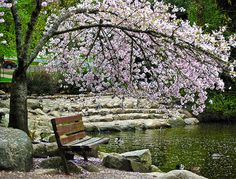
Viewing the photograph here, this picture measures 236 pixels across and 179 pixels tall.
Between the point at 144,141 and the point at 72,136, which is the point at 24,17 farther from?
the point at 72,136

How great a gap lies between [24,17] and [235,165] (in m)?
16.7

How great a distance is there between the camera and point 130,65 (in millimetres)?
11969

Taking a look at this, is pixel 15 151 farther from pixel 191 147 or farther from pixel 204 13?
pixel 204 13

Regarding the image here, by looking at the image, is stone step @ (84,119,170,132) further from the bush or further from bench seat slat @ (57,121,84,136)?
bench seat slat @ (57,121,84,136)

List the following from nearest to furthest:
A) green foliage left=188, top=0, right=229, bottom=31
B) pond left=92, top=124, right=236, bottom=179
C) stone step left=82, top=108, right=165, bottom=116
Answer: pond left=92, top=124, right=236, bottom=179 < stone step left=82, top=108, right=165, bottom=116 < green foliage left=188, top=0, right=229, bottom=31

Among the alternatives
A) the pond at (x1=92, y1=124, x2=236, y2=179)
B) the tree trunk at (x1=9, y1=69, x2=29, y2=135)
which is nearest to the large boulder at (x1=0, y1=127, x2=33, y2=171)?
the tree trunk at (x1=9, y1=69, x2=29, y2=135)

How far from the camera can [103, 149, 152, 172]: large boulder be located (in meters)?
11.5

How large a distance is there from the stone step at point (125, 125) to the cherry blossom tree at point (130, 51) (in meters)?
9.74

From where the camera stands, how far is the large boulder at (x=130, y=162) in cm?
1148

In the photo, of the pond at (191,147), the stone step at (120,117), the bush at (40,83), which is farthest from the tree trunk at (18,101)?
the bush at (40,83)

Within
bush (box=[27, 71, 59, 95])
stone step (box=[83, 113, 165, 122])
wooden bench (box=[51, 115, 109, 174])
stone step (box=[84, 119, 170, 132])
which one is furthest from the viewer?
bush (box=[27, 71, 59, 95])

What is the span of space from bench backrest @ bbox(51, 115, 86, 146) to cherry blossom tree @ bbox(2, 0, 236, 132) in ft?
3.64

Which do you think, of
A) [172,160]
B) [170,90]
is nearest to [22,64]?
→ [170,90]

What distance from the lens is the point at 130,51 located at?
12.4m
